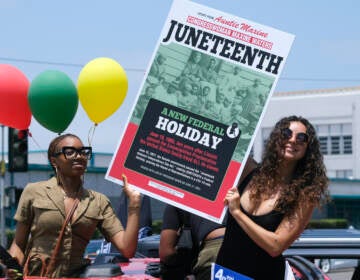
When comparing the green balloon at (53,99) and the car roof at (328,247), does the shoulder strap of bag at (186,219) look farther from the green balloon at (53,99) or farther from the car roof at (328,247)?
the green balloon at (53,99)

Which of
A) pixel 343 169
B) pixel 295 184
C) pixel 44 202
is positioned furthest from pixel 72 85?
pixel 343 169

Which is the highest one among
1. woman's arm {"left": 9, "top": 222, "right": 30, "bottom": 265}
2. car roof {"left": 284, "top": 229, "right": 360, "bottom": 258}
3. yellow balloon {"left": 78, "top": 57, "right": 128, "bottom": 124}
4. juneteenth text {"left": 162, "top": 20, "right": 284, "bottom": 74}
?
juneteenth text {"left": 162, "top": 20, "right": 284, "bottom": 74}

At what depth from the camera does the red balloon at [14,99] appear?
259 inches

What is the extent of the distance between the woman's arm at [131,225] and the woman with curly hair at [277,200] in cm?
50

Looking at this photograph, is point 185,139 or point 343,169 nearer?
point 185,139

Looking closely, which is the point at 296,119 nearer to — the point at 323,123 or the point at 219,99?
the point at 219,99

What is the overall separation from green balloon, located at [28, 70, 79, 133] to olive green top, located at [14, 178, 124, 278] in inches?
62.9

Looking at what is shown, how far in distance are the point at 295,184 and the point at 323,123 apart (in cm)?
6836

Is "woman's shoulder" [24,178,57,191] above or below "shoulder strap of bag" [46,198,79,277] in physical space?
above

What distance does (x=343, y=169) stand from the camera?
70.9 m

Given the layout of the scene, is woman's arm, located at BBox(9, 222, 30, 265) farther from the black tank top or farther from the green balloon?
the green balloon

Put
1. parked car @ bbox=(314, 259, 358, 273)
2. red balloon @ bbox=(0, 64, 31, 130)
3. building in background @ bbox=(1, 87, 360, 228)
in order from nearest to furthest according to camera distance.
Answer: parked car @ bbox=(314, 259, 358, 273) < red balloon @ bbox=(0, 64, 31, 130) < building in background @ bbox=(1, 87, 360, 228)

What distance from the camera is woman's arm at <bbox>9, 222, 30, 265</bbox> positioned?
4.87m

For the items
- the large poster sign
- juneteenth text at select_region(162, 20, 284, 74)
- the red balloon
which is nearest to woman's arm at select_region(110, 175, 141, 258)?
the large poster sign
